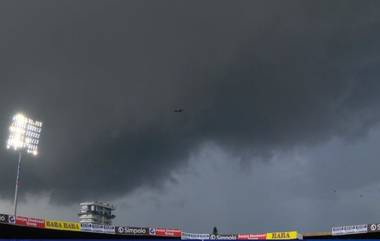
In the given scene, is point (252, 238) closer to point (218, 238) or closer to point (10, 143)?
point (218, 238)

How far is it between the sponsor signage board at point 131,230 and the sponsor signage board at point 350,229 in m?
28.3

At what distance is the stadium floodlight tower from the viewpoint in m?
61.5

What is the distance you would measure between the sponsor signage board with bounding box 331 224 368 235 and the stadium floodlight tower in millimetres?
44773

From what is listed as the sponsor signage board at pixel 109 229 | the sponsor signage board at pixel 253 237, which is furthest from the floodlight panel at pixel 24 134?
the sponsor signage board at pixel 253 237

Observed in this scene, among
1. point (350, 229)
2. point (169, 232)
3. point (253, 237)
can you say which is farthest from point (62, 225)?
point (350, 229)

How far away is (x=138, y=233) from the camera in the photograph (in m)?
71.7

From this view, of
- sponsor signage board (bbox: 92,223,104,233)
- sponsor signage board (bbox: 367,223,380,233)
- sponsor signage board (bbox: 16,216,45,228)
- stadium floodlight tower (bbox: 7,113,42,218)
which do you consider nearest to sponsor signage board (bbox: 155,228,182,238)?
sponsor signage board (bbox: 92,223,104,233)

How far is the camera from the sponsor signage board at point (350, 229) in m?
67.2

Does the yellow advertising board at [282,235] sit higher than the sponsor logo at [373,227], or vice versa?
the sponsor logo at [373,227]

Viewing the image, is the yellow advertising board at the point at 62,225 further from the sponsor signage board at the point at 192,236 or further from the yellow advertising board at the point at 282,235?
the yellow advertising board at the point at 282,235

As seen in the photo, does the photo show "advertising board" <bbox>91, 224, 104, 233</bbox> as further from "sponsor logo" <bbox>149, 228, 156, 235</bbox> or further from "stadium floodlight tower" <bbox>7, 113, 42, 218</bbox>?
"stadium floodlight tower" <bbox>7, 113, 42, 218</bbox>

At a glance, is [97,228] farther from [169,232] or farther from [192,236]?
[192,236]

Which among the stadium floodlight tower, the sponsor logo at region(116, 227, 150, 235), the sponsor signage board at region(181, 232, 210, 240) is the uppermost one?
the stadium floodlight tower

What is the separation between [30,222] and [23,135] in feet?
36.8
